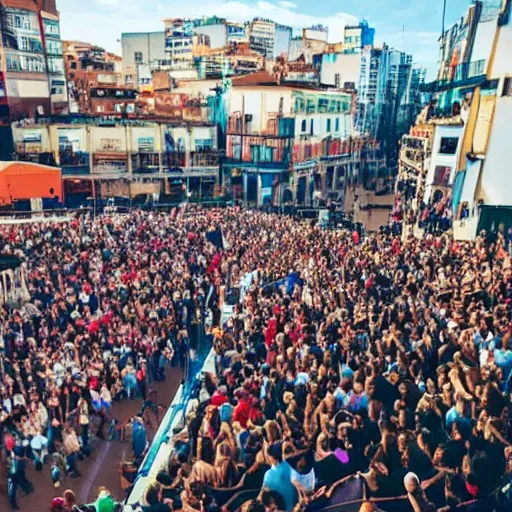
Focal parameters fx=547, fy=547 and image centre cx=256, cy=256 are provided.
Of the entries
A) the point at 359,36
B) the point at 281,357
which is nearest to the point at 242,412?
the point at 281,357

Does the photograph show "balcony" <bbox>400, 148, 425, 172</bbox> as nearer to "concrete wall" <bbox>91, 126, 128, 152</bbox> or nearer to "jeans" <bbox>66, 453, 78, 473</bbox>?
"concrete wall" <bbox>91, 126, 128, 152</bbox>

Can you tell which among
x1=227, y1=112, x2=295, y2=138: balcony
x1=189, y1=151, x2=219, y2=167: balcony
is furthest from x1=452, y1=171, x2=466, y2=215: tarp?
x1=189, y1=151, x2=219, y2=167: balcony

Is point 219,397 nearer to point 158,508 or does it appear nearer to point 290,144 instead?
point 158,508

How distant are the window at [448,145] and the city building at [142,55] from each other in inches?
376

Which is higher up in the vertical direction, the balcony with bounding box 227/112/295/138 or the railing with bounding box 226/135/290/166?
the balcony with bounding box 227/112/295/138

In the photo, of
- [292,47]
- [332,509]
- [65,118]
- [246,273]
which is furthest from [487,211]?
[65,118]

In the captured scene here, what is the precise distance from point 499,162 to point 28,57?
15.8 metres

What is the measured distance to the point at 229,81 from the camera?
1931 centimetres

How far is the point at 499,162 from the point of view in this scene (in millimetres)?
13375

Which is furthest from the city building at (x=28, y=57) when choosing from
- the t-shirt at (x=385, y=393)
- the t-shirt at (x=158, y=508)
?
the t-shirt at (x=158, y=508)

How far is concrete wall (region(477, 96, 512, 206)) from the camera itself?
43.1 ft

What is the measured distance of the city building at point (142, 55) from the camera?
17.9 meters

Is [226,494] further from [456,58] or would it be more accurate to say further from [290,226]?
[456,58]

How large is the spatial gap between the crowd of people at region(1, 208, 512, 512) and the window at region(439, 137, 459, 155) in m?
5.48
